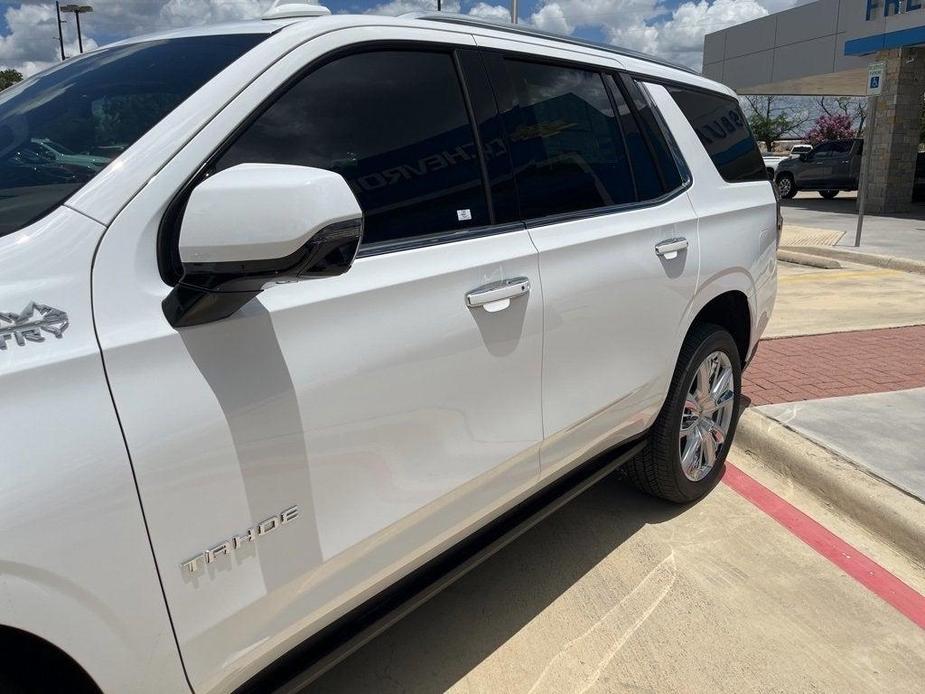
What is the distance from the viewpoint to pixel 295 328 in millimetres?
1658

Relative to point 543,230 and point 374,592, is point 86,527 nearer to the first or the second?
point 374,592

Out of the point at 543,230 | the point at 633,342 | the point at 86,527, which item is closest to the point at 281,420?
the point at 86,527

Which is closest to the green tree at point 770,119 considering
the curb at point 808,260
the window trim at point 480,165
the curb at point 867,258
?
the curb at point 867,258

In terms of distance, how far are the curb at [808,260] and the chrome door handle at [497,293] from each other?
9015mm

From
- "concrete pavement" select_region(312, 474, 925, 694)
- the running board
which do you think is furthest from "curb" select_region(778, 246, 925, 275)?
the running board

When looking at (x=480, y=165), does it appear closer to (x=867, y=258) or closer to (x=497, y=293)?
(x=497, y=293)

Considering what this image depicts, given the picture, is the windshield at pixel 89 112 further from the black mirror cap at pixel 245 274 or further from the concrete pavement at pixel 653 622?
the concrete pavement at pixel 653 622

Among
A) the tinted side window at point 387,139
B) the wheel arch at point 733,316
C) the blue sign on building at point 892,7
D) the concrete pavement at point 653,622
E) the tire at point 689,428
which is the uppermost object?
the blue sign on building at point 892,7

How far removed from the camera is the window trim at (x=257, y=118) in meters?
1.50

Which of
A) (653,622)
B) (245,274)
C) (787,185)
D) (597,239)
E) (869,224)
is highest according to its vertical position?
(245,274)

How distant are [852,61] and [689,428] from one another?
2201cm

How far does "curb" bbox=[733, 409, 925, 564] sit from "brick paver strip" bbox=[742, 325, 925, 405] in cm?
45

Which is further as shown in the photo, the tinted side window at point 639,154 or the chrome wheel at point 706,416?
the chrome wheel at point 706,416

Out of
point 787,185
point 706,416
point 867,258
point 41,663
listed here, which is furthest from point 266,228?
point 787,185
